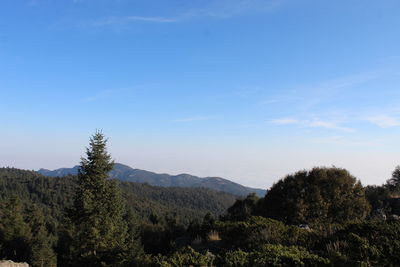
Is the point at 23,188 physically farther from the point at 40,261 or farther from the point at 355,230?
the point at 355,230

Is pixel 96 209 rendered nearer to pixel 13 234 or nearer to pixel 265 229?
pixel 265 229

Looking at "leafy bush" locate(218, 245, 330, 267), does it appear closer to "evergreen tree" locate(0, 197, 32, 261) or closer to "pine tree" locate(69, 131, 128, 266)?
"pine tree" locate(69, 131, 128, 266)

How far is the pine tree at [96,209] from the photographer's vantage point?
20.1m

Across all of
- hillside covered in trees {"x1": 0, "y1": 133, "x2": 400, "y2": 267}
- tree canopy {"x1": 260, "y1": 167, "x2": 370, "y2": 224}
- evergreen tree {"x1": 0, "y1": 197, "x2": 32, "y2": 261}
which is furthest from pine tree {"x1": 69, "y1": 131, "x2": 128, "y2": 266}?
evergreen tree {"x1": 0, "y1": 197, "x2": 32, "y2": 261}

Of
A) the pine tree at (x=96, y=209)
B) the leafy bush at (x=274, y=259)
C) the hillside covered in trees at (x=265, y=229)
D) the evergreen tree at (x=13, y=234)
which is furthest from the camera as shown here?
the evergreen tree at (x=13, y=234)

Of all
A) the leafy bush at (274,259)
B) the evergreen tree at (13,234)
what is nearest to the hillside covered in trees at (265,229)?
the leafy bush at (274,259)

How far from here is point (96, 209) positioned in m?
20.7

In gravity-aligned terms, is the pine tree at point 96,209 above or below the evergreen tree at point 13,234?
above

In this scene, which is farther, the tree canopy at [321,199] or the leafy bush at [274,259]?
the tree canopy at [321,199]

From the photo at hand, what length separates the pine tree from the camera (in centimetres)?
2009

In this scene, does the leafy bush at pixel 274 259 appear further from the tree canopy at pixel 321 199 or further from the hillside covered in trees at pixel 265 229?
the tree canopy at pixel 321 199

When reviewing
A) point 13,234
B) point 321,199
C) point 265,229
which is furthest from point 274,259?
point 13,234

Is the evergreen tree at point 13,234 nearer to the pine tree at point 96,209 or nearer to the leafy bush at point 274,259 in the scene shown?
the pine tree at point 96,209

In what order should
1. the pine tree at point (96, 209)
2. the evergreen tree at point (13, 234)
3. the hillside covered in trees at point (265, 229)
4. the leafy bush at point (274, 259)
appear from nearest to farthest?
1. the leafy bush at point (274, 259)
2. the hillside covered in trees at point (265, 229)
3. the pine tree at point (96, 209)
4. the evergreen tree at point (13, 234)
